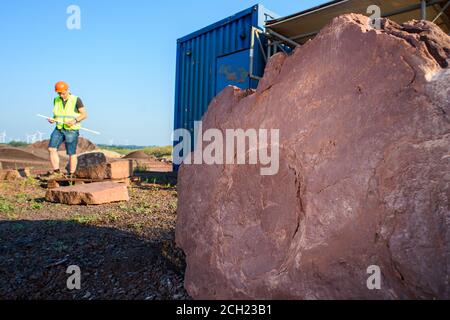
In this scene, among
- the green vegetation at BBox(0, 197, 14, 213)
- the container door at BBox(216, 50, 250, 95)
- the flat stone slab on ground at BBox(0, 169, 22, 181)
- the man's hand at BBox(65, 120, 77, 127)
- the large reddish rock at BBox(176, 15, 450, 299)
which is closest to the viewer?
the large reddish rock at BBox(176, 15, 450, 299)

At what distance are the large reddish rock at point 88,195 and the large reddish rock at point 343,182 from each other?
2873 millimetres

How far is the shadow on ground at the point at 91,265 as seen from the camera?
202cm

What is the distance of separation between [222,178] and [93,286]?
1.03m

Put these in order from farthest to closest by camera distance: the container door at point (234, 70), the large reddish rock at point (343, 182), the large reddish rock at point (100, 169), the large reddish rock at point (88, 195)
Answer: the large reddish rock at point (100, 169), the container door at point (234, 70), the large reddish rock at point (88, 195), the large reddish rock at point (343, 182)

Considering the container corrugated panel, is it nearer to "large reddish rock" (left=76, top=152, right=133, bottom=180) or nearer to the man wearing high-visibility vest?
"large reddish rock" (left=76, top=152, right=133, bottom=180)

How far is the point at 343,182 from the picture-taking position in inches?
57.5

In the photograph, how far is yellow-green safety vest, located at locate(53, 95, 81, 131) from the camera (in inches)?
239

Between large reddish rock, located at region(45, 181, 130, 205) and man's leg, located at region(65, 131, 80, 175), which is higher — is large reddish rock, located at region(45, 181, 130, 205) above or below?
below

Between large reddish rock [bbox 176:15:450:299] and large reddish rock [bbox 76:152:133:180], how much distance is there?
431cm

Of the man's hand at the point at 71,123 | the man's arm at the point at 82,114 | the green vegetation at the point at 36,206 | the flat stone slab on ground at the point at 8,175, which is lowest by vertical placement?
the green vegetation at the point at 36,206

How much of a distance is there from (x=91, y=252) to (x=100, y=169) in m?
3.54

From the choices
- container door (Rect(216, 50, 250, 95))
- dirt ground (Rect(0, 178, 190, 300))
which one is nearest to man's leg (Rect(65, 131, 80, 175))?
dirt ground (Rect(0, 178, 190, 300))

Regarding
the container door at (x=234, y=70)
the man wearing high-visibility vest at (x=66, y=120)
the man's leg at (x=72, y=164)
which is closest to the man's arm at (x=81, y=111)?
the man wearing high-visibility vest at (x=66, y=120)

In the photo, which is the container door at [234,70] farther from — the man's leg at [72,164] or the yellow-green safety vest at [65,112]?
the man's leg at [72,164]
